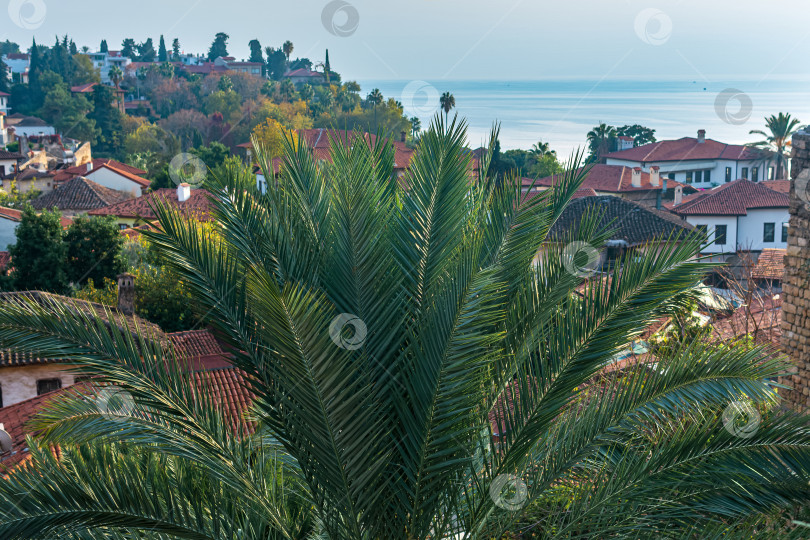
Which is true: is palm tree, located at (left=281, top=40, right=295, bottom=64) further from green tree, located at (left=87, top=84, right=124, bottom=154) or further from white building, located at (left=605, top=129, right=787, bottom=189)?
white building, located at (left=605, top=129, right=787, bottom=189)

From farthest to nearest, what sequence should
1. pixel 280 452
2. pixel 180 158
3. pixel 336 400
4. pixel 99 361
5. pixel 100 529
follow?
pixel 180 158 < pixel 280 452 < pixel 100 529 < pixel 99 361 < pixel 336 400

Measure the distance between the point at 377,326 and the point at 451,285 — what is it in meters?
0.55

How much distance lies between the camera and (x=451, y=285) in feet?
13.7

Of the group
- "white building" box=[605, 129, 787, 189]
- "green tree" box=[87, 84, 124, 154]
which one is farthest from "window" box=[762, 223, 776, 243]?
"green tree" box=[87, 84, 124, 154]

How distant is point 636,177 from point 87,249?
33957 millimetres

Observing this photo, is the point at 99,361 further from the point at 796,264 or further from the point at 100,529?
→ the point at 796,264

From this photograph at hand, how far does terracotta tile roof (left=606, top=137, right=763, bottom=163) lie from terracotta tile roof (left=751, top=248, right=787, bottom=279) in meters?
32.3

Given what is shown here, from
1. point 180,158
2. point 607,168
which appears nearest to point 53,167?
point 180,158

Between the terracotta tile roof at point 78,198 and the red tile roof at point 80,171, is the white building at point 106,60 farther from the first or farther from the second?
the terracotta tile roof at point 78,198

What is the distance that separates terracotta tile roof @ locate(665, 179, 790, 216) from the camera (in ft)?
132

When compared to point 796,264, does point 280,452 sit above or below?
below

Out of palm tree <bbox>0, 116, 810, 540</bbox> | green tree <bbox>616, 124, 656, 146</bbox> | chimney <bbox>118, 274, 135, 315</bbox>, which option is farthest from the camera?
green tree <bbox>616, 124, 656, 146</bbox>

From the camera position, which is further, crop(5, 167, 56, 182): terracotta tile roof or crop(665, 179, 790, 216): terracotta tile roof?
crop(5, 167, 56, 182): terracotta tile roof

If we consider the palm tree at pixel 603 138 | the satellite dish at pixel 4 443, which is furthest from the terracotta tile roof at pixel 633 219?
the palm tree at pixel 603 138
